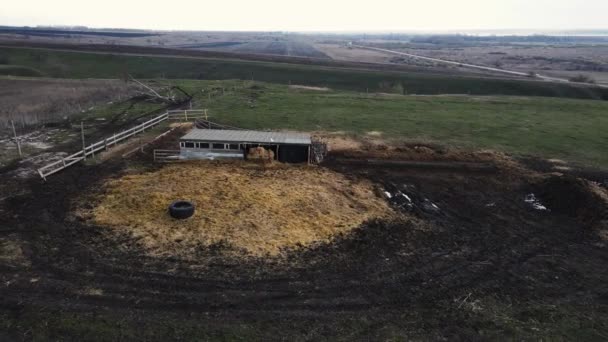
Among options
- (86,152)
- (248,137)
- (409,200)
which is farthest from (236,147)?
(409,200)

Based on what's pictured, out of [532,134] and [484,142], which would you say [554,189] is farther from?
[532,134]

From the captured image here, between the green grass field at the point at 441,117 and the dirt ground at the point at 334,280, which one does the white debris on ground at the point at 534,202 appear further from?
the green grass field at the point at 441,117

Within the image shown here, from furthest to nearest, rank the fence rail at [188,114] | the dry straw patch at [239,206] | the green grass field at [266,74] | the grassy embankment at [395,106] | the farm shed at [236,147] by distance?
the green grass field at [266,74] → the fence rail at [188,114] → the grassy embankment at [395,106] → the farm shed at [236,147] → the dry straw patch at [239,206]

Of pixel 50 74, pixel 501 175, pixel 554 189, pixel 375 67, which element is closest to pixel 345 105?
pixel 501 175

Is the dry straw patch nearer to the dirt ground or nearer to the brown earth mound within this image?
the dirt ground

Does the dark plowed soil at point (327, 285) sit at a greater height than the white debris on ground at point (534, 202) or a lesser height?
lesser

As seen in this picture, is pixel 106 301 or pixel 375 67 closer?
pixel 106 301

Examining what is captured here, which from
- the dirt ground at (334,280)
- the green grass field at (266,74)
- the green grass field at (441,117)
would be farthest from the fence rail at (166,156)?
the green grass field at (266,74)
